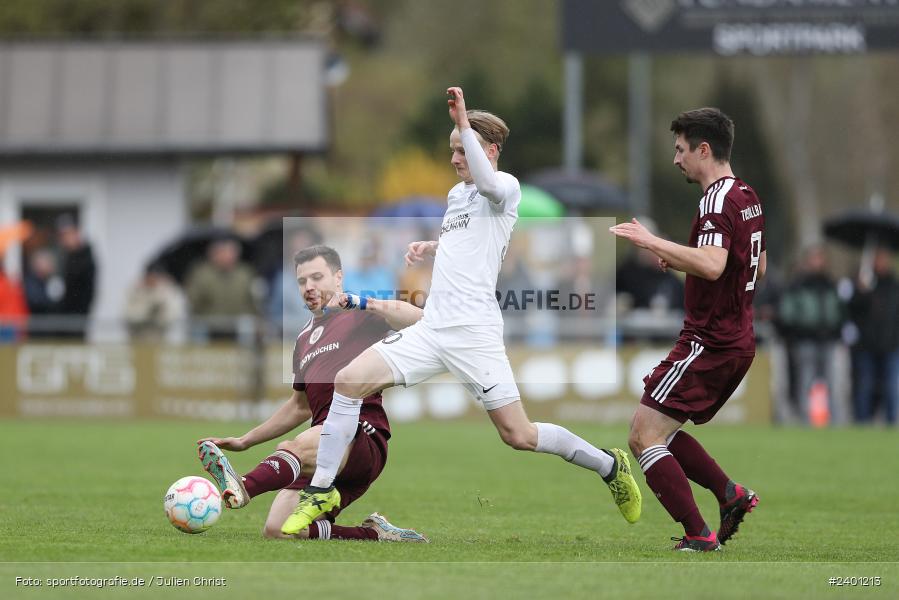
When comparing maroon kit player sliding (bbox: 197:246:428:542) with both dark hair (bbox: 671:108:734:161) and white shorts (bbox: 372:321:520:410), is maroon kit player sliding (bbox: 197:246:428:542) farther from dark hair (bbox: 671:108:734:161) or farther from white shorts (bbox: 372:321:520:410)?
dark hair (bbox: 671:108:734:161)

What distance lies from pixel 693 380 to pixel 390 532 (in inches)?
75.6

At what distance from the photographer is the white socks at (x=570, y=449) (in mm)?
8203

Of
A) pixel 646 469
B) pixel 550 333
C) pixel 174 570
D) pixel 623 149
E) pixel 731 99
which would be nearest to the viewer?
pixel 174 570

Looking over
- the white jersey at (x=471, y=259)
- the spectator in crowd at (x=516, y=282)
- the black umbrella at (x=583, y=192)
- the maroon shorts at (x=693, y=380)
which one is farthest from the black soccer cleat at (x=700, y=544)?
the black umbrella at (x=583, y=192)

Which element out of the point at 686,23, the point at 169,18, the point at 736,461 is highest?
the point at 169,18

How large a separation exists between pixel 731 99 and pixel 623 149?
6.47 meters

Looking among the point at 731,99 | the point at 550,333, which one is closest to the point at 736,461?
the point at 550,333

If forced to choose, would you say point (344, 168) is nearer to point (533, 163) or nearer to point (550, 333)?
point (533, 163)

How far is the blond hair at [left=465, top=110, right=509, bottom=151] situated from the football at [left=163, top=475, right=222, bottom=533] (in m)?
2.46

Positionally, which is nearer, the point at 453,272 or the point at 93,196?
the point at 453,272

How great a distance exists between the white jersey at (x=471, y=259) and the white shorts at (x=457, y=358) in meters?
0.07

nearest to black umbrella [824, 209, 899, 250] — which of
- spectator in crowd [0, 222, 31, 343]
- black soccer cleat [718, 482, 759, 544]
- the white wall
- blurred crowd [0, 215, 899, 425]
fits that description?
blurred crowd [0, 215, 899, 425]

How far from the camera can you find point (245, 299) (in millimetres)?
20109

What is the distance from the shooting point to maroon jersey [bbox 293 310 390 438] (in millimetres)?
8637
